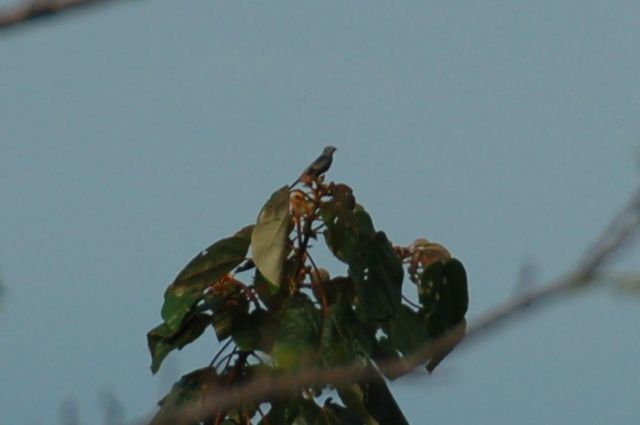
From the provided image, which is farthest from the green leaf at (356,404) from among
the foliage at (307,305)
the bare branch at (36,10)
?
the bare branch at (36,10)

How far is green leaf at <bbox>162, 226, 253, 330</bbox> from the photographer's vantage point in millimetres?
2482

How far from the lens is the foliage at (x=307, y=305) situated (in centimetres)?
239

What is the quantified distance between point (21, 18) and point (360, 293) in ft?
5.07

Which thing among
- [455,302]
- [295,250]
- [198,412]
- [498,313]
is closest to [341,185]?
[295,250]

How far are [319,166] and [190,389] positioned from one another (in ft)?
1.45

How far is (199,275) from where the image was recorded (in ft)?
8.20

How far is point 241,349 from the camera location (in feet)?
8.00

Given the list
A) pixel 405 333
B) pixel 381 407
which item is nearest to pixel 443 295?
pixel 405 333

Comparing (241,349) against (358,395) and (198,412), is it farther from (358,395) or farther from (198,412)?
(198,412)

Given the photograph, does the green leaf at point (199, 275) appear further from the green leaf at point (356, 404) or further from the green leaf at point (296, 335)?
the green leaf at point (356, 404)

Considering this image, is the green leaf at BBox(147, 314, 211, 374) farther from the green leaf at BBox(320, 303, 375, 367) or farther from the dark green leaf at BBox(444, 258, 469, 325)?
the dark green leaf at BBox(444, 258, 469, 325)

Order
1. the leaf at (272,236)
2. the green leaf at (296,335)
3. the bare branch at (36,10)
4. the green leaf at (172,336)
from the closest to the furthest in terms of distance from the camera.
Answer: the bare branch at (36,10), the green leaf at (296,335), the leaf at (272,236), the green leaf at (172,336)

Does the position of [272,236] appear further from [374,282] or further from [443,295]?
[443,295]

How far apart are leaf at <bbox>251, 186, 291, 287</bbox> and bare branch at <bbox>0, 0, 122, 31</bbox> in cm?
145
